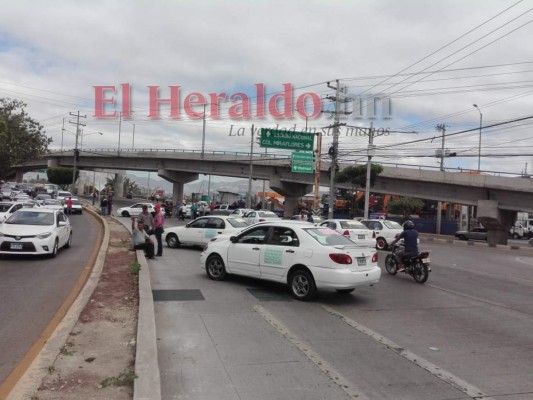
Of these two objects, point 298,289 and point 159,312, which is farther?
point 298,289

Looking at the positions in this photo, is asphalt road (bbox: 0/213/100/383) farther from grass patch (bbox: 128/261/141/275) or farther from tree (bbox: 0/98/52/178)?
tree (bbox: 0/98/52/178)

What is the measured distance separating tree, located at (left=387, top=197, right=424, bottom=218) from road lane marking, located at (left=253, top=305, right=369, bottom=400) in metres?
55.6

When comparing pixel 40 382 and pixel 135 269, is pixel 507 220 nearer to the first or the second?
pixel 135 269

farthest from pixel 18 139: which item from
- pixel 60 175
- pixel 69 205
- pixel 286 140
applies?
pixel 60 175

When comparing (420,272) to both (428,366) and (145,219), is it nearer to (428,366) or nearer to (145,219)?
(428,366)

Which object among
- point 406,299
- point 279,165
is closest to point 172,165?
point 279,165

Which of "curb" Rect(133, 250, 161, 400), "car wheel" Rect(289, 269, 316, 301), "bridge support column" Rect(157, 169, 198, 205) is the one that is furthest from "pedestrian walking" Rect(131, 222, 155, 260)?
"bridge support column" Rect(157, 169, 198, 205)

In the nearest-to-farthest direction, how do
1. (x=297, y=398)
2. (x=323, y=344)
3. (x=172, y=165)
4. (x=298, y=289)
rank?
(x=297, y=398), (x=323, y=344), (x=298, y=289), (x=172, y=165)

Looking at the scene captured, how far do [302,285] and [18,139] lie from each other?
2893 cm

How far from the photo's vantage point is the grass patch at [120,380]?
181 inches

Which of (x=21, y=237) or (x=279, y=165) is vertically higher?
(x=279, y=165)

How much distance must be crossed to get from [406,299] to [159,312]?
5.14 m

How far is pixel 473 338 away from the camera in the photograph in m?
6.96

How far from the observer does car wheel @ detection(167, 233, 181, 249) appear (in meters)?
18.5
